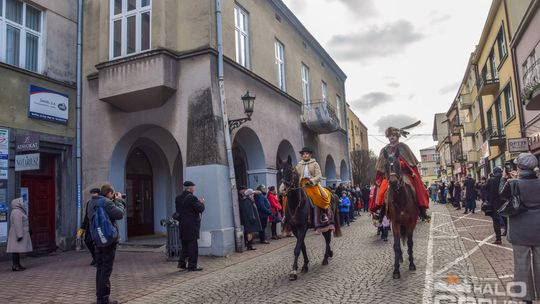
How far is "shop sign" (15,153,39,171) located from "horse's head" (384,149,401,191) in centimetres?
895

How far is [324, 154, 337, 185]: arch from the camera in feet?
78.8

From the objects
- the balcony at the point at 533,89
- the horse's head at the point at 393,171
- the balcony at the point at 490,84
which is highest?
the balcony at the point at 490,84

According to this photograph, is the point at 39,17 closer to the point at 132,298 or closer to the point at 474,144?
the point at 132,298

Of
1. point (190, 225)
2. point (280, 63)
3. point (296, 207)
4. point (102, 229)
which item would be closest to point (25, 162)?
point (190, 225)

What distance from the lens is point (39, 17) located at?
12.9m

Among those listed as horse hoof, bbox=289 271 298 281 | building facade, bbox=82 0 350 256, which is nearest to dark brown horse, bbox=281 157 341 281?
horse hoof, bbox=289 271 298 281

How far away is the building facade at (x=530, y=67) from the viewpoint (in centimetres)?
1493

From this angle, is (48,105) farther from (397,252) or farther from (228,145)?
(397,252)

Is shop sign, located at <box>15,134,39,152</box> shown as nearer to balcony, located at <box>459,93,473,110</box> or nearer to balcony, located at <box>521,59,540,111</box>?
balcony, located at <box>521,59,540,111</box>

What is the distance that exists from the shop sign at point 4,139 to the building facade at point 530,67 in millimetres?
16825

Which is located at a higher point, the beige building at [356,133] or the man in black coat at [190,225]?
the beige building at [356,133]

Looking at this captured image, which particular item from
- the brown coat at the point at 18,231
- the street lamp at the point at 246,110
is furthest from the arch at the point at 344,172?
the brown coat at the point at 18,231

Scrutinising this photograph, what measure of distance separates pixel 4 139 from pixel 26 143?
754mm

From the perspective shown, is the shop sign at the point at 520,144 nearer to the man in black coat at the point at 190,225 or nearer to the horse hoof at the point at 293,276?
the horse hoof at the point at 293,276
